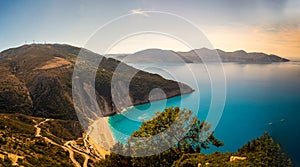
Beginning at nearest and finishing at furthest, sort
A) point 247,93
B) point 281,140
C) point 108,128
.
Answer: point 281,140 → point 108,128 → point 247,93

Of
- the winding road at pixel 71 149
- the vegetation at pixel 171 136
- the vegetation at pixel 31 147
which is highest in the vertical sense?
the vegetation at pixel 171 136

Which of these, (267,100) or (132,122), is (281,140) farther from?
(267,100)

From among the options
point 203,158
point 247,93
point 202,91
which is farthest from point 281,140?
point 247,93

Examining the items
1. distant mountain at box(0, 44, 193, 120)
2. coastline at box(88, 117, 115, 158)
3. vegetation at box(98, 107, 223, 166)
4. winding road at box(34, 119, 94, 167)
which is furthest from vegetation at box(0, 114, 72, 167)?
distant mountain at box(0, 44, 193, 120)

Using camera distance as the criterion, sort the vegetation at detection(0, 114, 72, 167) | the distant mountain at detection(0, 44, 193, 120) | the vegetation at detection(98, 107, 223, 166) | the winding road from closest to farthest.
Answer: the vegetation at detection(98, 107, 223, 166) → the vegetation at detection(0, 114, 72, 167) → the winding road → the distant mountain at detection(0, 44, 193, 120)

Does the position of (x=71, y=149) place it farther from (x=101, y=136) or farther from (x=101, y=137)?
(x=101, y=136)

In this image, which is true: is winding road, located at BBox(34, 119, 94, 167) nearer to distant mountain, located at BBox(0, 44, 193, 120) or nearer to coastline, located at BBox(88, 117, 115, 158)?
coastline, located at BBox(88, 117, 115, 158)

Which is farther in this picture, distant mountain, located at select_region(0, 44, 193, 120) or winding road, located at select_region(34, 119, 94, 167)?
distant mountain, located at select_region(0, 44, 193, 120)

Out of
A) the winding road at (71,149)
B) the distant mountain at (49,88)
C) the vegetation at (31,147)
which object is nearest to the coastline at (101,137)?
the winding road at (71,149)

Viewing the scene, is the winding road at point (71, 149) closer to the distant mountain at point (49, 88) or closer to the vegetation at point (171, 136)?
the distant mountain at point (49, 88)

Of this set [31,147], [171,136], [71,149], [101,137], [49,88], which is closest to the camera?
[171,136]

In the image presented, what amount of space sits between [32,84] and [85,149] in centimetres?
4241

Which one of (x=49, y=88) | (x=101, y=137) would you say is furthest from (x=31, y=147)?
(x=49, y=88)

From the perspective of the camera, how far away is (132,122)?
Result: 3049 inches
